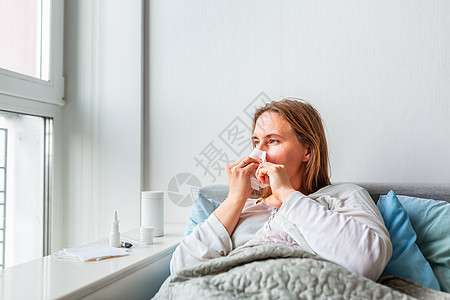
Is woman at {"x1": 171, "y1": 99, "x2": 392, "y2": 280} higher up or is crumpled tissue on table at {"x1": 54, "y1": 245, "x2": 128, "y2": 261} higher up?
woman at {"x1": 171, "y1": 99, "x2": 392, "y2": 280}

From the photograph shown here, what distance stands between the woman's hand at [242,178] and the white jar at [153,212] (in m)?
0.47

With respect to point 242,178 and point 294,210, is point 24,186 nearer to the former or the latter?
point 242,178

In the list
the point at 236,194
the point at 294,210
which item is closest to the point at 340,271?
the point at 294,210

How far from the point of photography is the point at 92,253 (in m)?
1.37

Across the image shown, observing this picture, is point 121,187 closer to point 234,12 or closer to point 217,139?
point 217,139

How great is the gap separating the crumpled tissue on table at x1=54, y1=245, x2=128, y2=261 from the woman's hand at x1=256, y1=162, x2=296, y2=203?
0.60 m

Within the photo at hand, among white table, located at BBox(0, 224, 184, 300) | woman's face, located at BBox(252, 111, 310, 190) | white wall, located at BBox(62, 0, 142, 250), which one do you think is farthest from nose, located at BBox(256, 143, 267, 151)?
white wall, located at BBox(62, 0, 142, 250)

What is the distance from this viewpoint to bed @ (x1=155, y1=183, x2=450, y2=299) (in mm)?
905

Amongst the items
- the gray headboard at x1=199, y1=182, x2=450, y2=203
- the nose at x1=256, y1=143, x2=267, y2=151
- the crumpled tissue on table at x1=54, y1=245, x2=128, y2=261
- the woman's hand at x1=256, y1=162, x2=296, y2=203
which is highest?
the nose at x1=256, y1=143, x2=267, y2=151

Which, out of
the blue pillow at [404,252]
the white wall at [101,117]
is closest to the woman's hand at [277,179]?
the blue pillow at [404,252]

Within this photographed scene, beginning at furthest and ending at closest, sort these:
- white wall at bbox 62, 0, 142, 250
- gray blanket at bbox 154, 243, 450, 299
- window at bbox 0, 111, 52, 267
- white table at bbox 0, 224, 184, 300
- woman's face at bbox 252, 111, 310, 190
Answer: white wall at bbox 62, 0, 142, 250, window at bbox 0, 111, 52, 267, woman's face at bbox 252, 111, 310, 190, white table at bbox 0, 224, 184, 300, gray blanket at bbox 154, 243, 450, 299

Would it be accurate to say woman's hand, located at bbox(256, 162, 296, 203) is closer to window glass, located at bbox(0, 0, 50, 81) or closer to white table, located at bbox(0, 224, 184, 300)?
white table, located at bbox(0, 224, 184, 300)

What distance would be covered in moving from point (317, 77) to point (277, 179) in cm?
76

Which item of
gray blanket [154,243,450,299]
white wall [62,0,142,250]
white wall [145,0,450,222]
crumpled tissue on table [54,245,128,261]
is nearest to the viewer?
gray blanket [154,243,450,299]
